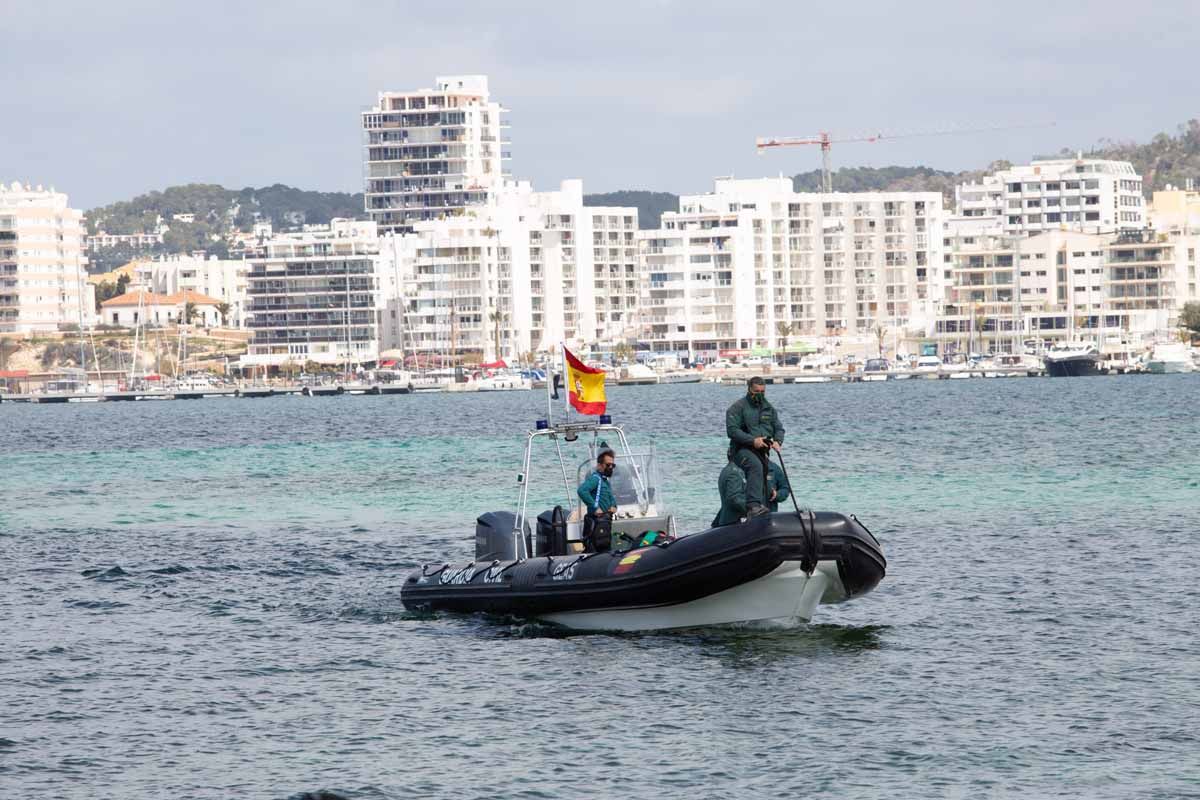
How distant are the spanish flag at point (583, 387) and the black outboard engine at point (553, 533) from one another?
129cm

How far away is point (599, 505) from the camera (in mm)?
22906

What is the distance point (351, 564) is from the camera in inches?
1265

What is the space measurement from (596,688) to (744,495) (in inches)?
117

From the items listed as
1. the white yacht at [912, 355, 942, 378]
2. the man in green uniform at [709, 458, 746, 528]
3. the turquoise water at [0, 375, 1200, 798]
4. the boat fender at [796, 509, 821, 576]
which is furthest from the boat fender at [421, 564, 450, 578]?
the white yacht at [912, 355, 942, 378]

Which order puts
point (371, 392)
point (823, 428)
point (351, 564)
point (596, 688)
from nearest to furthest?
point (596, 688)
point (351, 564)
point (823, 428)
point (371, 392)

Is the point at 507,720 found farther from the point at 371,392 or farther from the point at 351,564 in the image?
the point at 371,392

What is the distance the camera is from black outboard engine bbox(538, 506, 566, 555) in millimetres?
23328

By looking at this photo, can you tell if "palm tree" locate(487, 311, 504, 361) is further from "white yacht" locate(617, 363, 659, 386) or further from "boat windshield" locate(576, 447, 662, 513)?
"boat windshield" locate(576, 447, 662, 513)

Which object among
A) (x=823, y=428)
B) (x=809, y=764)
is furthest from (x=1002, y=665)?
(x=823, y=428)

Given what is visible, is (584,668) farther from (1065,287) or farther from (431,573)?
(1065,287)

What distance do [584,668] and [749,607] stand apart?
2014mm

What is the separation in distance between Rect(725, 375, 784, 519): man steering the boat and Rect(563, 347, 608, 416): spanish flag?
6.82 feet

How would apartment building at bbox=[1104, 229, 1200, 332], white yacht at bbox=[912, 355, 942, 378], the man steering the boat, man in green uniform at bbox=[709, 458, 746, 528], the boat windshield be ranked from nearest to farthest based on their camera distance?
the man steering the boat
man in green uniform at bbox=[709, 458, 746, 528]
the boat windshield
white yacht at bbox=[912, 355, 942, 378]
apartment building at bbox=[1104, 229, 1200, 332]

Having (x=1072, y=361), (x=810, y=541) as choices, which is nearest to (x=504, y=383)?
(x=1072, y=361)
